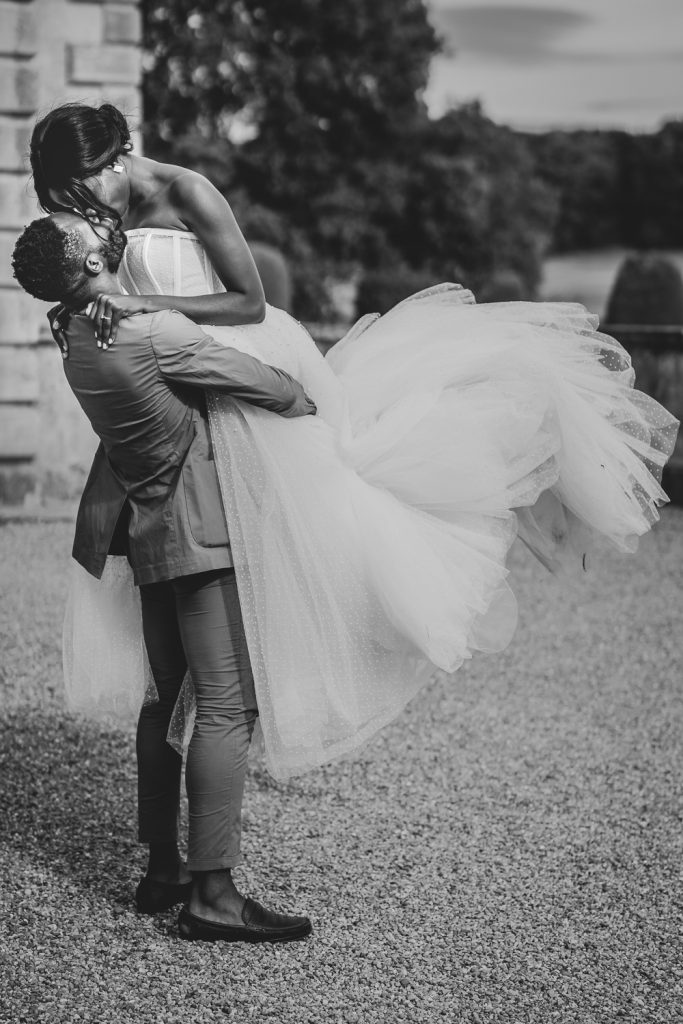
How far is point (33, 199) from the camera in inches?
349

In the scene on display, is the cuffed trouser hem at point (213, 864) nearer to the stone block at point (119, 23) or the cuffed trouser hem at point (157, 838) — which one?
the cuffed trouser hem at point (157, 838)

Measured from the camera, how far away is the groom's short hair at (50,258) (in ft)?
8.74

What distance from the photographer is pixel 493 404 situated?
3.12 meters

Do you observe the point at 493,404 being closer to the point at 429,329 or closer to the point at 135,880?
the point at 429,329

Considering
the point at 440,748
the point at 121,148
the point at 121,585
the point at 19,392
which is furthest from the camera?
the point at 19,392

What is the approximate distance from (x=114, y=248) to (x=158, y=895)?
171 cm

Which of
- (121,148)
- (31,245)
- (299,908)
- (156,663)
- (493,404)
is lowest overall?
(299,908)

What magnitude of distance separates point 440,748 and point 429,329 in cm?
197

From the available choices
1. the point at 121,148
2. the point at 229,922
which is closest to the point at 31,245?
the point at 121,148

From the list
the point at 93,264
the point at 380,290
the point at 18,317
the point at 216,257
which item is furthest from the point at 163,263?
the point at 380,290

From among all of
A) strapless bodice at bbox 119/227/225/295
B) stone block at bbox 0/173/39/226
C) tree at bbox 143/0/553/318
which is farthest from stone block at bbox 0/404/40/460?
tree at bbox 143/0/553/318

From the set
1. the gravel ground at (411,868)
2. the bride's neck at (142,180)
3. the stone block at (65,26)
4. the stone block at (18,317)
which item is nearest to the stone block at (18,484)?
the stone block at (18,317)

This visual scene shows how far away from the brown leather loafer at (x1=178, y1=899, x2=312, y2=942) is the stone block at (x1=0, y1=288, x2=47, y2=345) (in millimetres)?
6847

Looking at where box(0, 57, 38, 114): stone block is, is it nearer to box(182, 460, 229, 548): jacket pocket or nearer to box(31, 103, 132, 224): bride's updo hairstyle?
box(31, 103, 132, 224): bride's updo hairstyle
